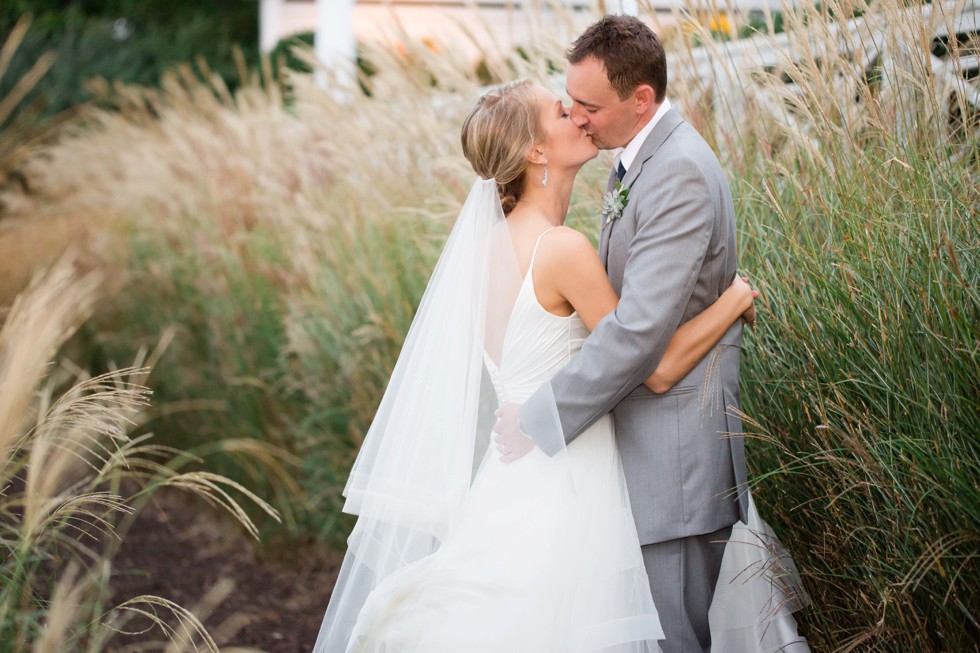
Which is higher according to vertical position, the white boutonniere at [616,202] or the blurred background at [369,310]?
the white boutonniere at [616,202]

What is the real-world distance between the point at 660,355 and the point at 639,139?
0.66 meters

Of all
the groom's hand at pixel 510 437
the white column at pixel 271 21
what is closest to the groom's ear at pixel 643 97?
the groom's hand at pixel 510 437

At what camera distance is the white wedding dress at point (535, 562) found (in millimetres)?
2463

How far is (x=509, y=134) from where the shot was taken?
9.18ft

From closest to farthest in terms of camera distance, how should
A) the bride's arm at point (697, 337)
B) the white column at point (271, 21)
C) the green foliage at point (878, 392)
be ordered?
the green foliage at point (878, 392) → the bride's arm at point (697, 337) → the white column at point (271, 21)

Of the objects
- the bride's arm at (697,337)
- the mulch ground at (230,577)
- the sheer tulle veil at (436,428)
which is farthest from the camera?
the mulch ground at (230,577)

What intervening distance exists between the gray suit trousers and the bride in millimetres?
80

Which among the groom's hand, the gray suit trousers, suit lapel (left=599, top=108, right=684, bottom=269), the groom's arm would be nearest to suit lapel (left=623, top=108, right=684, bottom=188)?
suit lapel (left=599, top=108, right=684, bottom=269)

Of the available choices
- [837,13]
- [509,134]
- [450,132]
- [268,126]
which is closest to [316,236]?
[450,132]

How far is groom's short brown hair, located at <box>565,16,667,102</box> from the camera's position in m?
2.63

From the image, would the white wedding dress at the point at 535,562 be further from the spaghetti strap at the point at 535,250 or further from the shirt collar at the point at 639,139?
the shirt collar at the point at 639,139

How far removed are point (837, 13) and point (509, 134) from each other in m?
1.13

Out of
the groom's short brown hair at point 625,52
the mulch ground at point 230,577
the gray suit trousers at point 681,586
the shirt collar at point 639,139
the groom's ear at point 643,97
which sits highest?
the groom's short brown hair at point 625,52

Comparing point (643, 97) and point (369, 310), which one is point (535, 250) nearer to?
point (643, 97)
